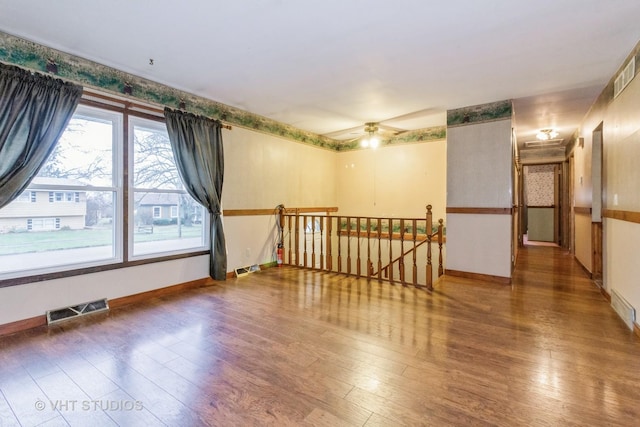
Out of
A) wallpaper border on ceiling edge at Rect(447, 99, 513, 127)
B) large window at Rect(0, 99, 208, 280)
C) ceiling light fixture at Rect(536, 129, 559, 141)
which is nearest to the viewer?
large window at Rect(0, 99, 208, 280)

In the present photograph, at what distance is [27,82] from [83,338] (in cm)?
228

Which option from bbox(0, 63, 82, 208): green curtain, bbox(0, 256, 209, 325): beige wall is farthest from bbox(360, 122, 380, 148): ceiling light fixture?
bbox(0, 63, 82, 208): green curtain

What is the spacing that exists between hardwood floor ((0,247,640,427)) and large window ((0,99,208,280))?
0.69m

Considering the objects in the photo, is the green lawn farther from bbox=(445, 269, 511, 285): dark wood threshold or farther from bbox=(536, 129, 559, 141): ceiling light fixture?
bbox=(536, 129, 559, 141): ceiling light fixture

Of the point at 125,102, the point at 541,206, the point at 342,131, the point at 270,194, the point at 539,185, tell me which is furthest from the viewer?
the point at 539,185

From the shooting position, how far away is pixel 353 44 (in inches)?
109

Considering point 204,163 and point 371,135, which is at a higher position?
point 371,135

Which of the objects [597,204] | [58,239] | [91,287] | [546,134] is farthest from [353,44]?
[546,134]

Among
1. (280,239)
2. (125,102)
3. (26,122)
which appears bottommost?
(280,239)

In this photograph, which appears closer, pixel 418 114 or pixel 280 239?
pixel 418 114

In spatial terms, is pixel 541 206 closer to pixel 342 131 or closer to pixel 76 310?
pixel 342 131

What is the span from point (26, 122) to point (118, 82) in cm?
98

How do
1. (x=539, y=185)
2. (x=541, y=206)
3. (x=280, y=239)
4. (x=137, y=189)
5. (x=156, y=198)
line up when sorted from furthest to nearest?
1. (x=539, y=185)
2. (x=541, y=206)
3. (x=280, y=239)
4. (x=156, y=198)
5. (x=137, y=189)

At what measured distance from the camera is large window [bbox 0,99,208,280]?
2863 millimetres
